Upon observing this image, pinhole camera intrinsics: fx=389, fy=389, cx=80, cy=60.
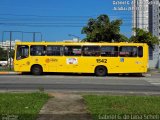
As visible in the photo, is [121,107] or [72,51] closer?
[121,107]

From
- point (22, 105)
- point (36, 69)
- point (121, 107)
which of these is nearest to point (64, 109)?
point (22, 105)

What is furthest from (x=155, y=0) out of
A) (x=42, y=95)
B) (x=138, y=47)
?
(x=42, y=95)

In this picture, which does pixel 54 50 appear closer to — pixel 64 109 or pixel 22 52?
pixel 22 52

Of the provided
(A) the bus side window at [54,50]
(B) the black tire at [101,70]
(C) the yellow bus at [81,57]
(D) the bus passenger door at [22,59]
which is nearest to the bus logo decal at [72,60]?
(C) the yellow bus at [81,57]

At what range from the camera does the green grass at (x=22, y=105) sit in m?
9.54

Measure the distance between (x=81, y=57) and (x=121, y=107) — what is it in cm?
1932

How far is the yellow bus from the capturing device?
99.1 feet

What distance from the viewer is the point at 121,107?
11039mm

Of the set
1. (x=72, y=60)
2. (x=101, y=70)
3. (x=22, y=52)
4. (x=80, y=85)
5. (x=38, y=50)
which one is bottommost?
(x=80, y=85)

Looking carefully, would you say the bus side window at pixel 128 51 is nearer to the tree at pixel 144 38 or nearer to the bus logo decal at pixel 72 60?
the bus logo decal at pixel 72 60

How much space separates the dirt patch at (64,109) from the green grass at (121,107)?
9.5 inches

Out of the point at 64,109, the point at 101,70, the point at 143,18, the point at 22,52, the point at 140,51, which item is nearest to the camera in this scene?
the point at 64,109

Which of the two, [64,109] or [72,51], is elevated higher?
[72,51]

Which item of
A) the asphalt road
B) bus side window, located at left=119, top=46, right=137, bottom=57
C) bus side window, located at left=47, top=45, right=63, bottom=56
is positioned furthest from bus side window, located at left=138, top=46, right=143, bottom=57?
the asphalt road
